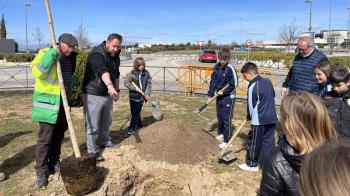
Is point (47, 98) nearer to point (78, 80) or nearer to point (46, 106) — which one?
point (46, 106)

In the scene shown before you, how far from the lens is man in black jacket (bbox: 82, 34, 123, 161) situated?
16.5 ft

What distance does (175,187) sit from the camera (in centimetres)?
537

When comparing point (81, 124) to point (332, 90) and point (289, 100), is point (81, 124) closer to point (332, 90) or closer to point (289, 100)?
point (332, 90)

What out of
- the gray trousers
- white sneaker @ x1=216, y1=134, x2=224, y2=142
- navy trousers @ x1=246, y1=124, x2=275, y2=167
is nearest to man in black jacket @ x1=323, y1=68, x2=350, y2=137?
navy trousers @ x1=246, y1=124, x2=275, y2=167

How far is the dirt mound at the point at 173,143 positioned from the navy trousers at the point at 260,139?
35.3 inches

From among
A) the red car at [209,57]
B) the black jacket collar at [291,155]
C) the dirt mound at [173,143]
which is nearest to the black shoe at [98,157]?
the dirt mound at [173,143]

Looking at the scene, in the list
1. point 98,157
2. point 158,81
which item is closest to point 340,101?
point 98,157

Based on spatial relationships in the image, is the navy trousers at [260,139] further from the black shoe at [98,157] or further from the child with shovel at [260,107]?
the black shoe at [98,157]

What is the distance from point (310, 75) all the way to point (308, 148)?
3403 mm

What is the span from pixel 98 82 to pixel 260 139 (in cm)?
237

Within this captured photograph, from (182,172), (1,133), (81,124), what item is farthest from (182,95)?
(182,172)

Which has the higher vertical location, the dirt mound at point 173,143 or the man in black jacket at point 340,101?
the man in black jacket at point 340,101

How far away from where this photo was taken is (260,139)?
203 inches

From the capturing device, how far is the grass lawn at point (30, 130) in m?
5.01
